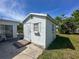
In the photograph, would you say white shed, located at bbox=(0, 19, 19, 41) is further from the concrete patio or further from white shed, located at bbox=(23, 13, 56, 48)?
the concrete patio

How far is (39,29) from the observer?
343 inches

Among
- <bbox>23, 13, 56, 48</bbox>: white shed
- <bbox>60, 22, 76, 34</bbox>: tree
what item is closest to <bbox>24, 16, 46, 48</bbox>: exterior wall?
<bbox>23, 13, 56, 48</bbox>: white shed

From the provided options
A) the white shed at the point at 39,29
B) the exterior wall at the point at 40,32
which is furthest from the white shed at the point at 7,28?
the exterior wall at the point at 40,32

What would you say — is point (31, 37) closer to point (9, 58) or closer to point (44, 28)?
point (44, 28)

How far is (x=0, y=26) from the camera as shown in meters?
12.0

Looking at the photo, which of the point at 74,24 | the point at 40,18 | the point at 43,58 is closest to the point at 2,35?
the point at 40,18

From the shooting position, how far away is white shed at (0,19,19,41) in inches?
477

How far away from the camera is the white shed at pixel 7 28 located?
1211cm

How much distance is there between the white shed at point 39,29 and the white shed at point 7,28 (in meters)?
3.42

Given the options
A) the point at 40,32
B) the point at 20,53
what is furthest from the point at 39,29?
the point at 20,53

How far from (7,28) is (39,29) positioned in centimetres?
621

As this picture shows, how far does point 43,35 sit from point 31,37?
7.45ft

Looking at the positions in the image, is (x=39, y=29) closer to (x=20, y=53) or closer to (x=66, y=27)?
(x=20, y=53)

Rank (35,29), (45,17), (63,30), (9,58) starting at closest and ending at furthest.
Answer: (9,58)
(45,17)
(35,29)
(63,30)
